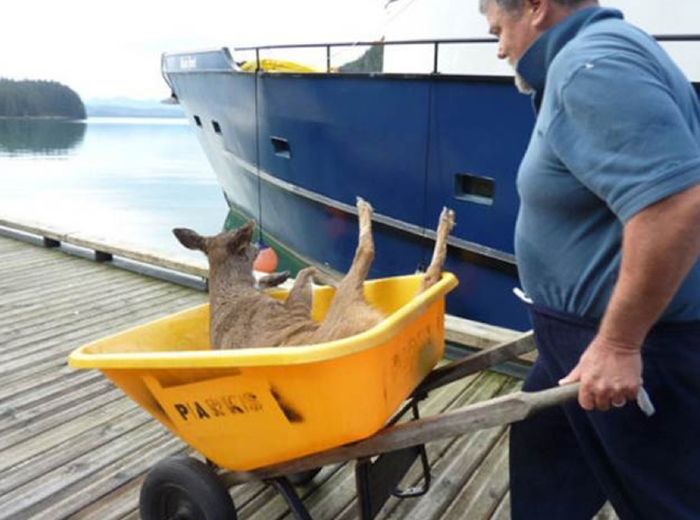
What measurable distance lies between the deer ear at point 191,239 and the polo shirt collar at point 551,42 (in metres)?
1.75

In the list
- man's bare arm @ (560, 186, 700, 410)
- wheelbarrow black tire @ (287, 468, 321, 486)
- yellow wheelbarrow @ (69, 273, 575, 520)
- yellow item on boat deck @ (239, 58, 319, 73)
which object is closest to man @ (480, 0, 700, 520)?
man's bare arm @ (560, 186, 700, 410)

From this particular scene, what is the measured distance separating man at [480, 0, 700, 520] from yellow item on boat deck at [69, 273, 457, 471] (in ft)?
1.42

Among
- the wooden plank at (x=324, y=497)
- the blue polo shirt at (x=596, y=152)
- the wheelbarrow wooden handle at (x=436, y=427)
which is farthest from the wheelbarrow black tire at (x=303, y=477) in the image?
the blue polo shirt at (x=596, y=152)

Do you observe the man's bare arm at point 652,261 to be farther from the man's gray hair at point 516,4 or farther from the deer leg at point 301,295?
the deer leg at point 301,295

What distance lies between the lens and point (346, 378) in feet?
5.72

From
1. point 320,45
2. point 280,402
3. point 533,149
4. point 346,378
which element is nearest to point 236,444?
point 280,402

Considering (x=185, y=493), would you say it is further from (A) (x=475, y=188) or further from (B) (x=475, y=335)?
(A) (x=475, y=188)

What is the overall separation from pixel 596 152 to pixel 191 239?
2.04 m

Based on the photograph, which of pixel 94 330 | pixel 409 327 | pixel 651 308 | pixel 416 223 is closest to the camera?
pixel 651 308

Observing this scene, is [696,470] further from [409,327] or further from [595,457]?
[409,327]

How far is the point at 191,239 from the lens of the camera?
297 cm

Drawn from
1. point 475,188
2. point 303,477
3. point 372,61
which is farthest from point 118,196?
point 303,477

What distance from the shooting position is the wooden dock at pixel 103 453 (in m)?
2.64

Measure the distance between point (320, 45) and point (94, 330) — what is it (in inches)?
149
